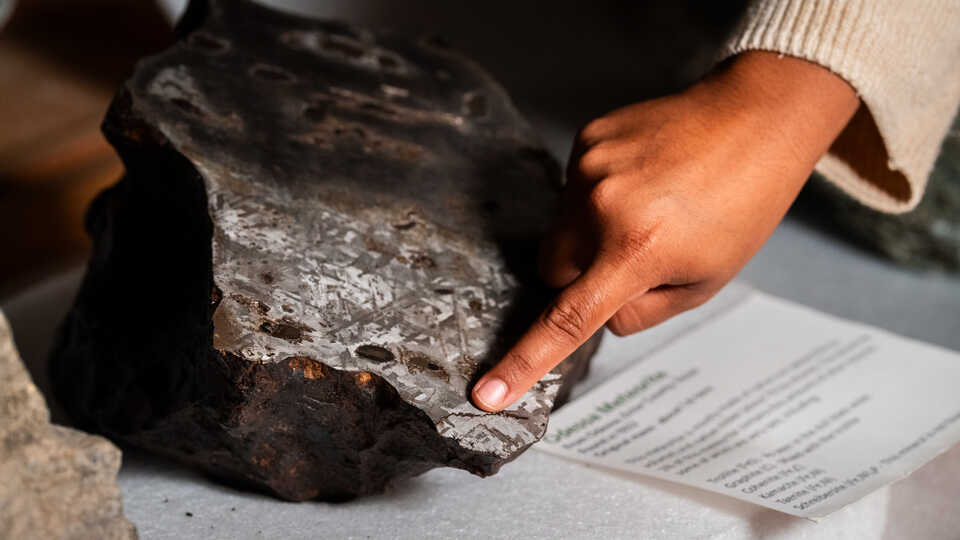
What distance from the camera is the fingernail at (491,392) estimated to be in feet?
2.46

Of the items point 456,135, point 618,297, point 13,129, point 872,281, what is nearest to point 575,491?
point 618,297

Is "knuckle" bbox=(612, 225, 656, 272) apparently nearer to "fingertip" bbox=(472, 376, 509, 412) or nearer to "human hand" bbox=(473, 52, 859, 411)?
"human hand" bbox=(473, 52, 859, 411)

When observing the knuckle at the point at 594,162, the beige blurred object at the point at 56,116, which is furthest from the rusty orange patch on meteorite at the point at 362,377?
the beige blurred object at the point at 56,116

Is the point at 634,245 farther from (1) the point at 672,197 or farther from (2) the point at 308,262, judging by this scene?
(2) the point at 308,262

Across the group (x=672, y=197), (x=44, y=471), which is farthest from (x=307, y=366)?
(x=672, y=197)

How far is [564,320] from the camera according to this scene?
0.79m

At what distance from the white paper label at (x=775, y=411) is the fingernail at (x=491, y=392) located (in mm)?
223

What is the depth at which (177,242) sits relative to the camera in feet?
2.96

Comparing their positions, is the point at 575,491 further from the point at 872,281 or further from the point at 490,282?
the point at 872,281

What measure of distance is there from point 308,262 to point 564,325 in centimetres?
20

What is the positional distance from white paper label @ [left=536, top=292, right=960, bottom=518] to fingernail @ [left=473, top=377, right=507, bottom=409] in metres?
0.22

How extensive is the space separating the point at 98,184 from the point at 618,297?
0.91m

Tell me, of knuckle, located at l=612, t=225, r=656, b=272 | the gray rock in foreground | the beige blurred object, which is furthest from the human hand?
the beige blurred object

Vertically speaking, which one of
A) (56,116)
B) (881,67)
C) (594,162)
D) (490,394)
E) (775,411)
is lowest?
(56,116)
